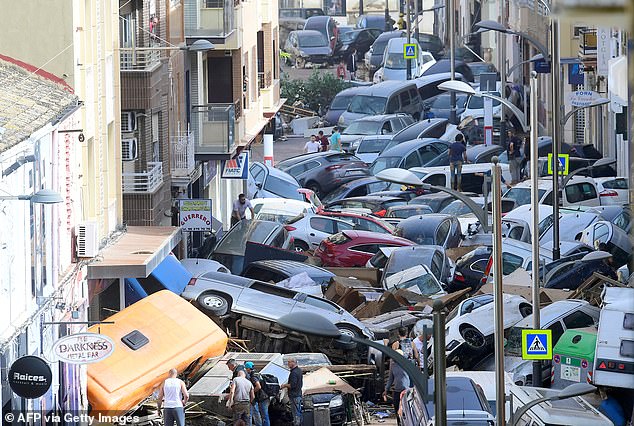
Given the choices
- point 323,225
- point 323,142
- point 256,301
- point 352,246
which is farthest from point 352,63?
point 256,301

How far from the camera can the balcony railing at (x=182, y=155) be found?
1256 inches

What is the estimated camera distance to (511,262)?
30.1 meters

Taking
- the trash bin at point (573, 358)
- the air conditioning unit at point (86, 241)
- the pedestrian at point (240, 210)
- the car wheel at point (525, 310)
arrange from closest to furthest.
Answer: the trash bin at point (573, 358), the air conditioning unit at point (86, 241), the car wheel at point (525, 310), the pedestrian at point (240, 210)

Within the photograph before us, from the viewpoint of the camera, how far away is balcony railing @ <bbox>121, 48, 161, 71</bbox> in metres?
27.3

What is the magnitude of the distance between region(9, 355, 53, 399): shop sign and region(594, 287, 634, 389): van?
709cm

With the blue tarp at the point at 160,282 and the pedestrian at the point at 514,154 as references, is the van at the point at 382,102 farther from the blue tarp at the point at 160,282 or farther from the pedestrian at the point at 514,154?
the blue tarp at the point at 160,282

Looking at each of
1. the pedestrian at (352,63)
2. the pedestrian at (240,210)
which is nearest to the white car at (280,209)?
the pedestrian at (240,210)

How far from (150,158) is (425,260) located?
6.01 m

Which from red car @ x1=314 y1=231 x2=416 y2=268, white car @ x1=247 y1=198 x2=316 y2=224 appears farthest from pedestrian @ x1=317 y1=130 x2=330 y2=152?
red car @ x1=314 y1=231 x2=416 y2=268

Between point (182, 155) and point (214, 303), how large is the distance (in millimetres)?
8377

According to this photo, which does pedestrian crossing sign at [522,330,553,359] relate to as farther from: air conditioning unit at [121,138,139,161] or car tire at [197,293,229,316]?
air conditioning unit at [121,138,139,161]

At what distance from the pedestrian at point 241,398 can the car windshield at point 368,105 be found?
42182 mm

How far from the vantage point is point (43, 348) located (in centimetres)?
1820

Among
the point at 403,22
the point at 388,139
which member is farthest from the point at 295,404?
the point at 403,22
